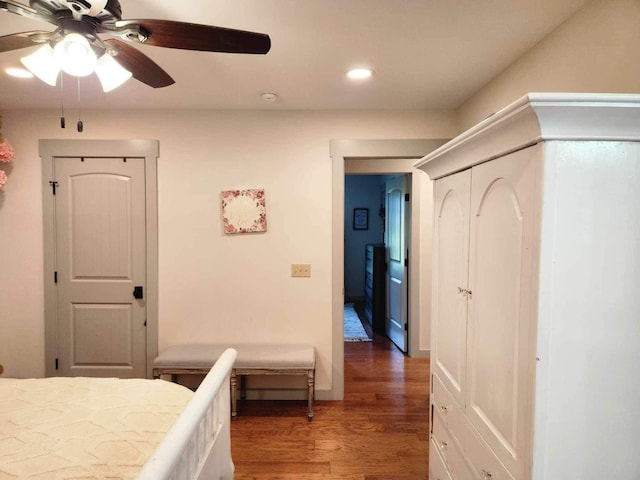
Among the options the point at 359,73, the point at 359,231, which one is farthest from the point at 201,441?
the point at 359,231

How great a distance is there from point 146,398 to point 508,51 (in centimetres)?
239

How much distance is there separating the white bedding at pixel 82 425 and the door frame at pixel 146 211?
1279mm

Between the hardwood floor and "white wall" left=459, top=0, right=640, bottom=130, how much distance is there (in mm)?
2188

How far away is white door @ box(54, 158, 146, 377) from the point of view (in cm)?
291

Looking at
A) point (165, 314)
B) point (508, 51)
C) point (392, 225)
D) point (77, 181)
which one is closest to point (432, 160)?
point (508, 51)

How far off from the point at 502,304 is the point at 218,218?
7.64 feet

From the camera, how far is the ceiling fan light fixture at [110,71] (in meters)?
1.52

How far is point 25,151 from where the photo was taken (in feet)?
9.50

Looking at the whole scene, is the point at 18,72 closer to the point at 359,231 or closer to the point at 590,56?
the point at 590,56

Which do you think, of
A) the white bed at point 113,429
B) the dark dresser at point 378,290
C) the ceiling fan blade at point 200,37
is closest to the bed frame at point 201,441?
the white bed at point 113,429

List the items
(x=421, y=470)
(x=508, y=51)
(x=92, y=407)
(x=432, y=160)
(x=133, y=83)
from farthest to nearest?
1. (x=133, y=83)
2. (x=421, y=470)
3. (x=508, y=51)
4. (x=432, y=160)
5. (x=92, y=407)

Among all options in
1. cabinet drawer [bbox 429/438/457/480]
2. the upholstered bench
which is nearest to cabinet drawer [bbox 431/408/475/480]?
cabinet drawer [bbox 429/438/457/480]

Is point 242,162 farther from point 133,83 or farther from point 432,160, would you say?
point 432,160

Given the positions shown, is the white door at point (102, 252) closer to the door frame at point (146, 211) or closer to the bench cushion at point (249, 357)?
the door frame at point (146, 211)
